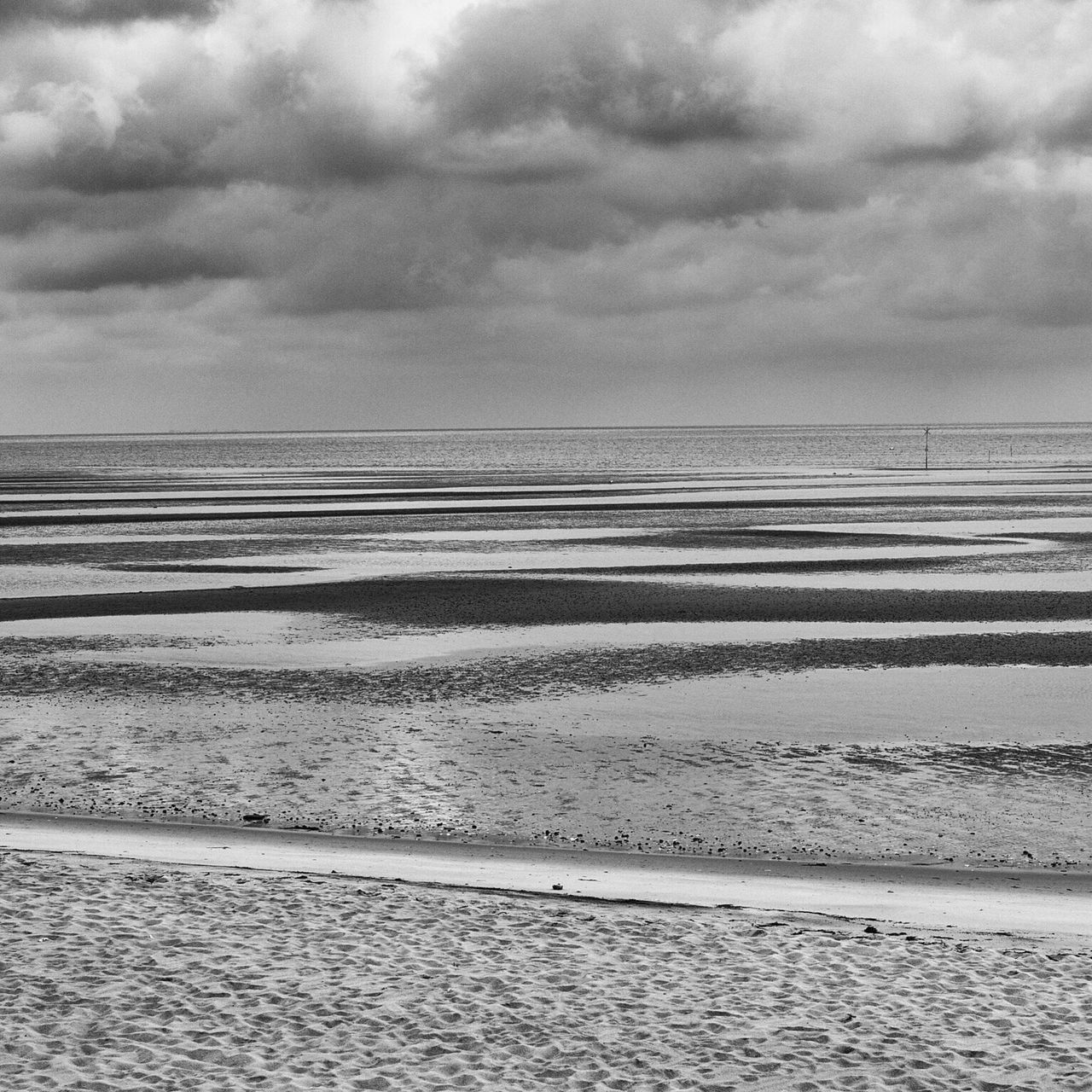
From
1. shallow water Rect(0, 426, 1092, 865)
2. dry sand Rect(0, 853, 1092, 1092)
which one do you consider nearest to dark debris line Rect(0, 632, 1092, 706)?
shallow water Rect(0, 426, 1092, 865)

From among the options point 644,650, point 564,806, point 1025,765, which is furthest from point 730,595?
point 564,806

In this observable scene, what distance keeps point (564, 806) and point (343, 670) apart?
7966 mm

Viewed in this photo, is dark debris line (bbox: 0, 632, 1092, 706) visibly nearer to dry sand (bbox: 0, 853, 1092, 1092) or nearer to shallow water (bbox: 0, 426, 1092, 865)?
shallow water (bbox: 0, 426, 1092, 865)

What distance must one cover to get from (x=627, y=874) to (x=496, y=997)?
10.5ft

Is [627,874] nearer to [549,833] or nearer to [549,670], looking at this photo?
[549,833]

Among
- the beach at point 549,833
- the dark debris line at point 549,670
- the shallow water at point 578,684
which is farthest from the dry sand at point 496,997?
the dark debris line at point 549,670

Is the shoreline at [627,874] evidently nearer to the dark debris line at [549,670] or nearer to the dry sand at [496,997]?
the dry sand at [496,997]

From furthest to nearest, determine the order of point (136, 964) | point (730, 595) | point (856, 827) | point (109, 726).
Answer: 1. point (730, 595)
2. point (109, 726)
3. point (856, 827)
4. point (136, 964)

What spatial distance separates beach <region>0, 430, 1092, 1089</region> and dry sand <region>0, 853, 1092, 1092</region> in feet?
0.09

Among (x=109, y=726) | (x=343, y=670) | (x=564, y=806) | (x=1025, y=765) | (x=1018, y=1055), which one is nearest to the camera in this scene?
(x=1018, y=1055)

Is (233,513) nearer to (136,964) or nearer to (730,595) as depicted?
(730,595)

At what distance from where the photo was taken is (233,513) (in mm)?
55750

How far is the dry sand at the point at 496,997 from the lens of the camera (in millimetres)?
6703

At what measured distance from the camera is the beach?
23.3 feet
